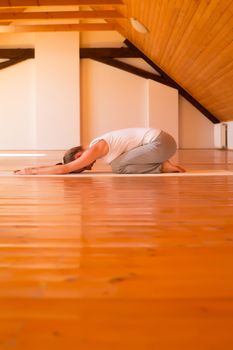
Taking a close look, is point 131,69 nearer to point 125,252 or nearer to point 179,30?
point 179,30

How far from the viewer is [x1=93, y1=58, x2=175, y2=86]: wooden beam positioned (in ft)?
36.2

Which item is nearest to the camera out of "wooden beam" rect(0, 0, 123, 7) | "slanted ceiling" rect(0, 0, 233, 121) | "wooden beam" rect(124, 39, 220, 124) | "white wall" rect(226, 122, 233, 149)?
"slanted ceiling" rect(0, 0, 233, 121)

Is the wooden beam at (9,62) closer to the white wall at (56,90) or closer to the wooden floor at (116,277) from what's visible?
the white wall at (56,90)

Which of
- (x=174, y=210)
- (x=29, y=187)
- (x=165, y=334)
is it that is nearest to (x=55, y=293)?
(x=165, y=334)

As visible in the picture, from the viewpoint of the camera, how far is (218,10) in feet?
18.3

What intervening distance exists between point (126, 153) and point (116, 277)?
108 inches

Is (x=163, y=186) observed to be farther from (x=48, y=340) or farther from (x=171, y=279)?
(x=48, y=340)

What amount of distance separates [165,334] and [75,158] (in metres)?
3.08

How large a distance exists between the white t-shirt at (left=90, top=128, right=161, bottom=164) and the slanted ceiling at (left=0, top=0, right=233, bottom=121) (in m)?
2.33

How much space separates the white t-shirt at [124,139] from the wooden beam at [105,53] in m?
7.72

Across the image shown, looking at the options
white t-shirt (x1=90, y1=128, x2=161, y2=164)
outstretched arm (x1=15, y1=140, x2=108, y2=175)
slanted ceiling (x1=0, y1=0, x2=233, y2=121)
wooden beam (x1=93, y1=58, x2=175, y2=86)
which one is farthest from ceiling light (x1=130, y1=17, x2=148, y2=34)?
outstretched arm (x1=15, y1=140, x2=108, y2=175)

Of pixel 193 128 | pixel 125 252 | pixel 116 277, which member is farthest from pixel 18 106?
pixel 116 277

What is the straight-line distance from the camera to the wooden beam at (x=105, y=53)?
437 inches

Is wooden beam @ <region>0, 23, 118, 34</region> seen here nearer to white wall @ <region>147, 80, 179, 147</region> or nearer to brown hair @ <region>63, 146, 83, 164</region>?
white wall @ <region>147, 80, 179, 147</region>
